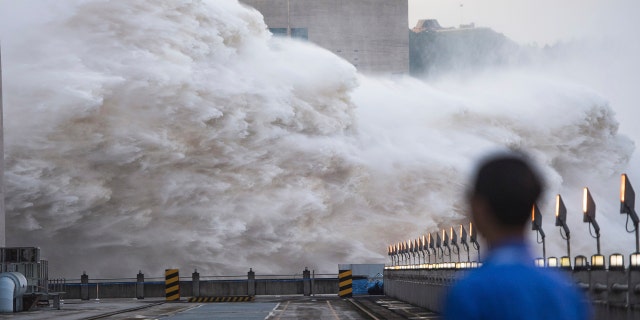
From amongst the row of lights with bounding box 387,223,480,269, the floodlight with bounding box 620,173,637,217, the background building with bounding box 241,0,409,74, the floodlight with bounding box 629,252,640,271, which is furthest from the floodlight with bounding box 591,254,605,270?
the background building with bounding box 241,0,409,74

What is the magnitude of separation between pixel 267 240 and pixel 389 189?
11.0 m

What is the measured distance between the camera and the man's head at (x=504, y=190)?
5.13m

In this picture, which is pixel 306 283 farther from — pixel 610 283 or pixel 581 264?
pixel 610 283

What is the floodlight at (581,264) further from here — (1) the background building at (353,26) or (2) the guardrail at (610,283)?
(1) the background building at (353,26)

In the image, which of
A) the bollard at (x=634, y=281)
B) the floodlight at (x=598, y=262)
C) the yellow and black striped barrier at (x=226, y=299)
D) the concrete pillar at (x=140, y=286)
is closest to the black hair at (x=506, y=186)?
the bollard at (x=634, y=281)

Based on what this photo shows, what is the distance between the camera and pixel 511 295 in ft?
15.4

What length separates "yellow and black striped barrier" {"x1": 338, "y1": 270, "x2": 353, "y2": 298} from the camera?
67688 millimetres

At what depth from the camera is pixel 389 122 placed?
304ft

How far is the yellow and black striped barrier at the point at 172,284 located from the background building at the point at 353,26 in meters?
53.0

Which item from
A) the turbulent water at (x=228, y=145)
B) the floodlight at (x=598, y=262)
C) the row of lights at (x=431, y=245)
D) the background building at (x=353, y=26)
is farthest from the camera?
the background building at (x=353, y=26)

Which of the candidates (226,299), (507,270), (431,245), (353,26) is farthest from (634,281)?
(353,26)

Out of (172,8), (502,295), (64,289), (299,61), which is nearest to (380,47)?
(299,61)

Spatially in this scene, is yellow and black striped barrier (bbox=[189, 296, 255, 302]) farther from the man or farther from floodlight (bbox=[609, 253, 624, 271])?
the man

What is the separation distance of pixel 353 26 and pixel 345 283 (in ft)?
182
